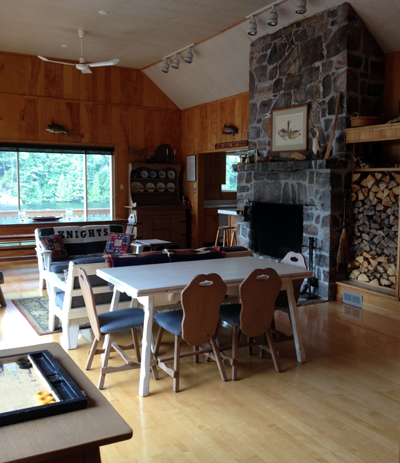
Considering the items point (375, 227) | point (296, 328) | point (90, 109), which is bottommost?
point (296, 328)

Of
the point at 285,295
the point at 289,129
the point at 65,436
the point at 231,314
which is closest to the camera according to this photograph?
the point at 65,436

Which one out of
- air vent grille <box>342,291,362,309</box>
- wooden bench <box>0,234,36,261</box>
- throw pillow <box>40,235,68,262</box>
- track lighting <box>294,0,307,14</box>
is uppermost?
track lighting <box>294,0,307,14</box>

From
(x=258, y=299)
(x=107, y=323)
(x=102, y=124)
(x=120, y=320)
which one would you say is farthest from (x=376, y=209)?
(x=102, y=124)

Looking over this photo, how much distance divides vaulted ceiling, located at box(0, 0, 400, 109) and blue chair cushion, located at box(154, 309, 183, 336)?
415cm

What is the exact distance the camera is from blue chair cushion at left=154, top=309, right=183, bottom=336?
11.0ft

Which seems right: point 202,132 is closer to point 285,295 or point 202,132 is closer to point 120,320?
point 285,295

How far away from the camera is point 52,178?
362 inches

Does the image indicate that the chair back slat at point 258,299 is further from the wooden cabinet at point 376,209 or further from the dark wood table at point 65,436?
the wooden cabinet at point 376,209

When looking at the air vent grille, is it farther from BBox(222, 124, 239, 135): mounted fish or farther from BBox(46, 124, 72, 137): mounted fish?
BBox(46, 124, 72, 137): mounted fish

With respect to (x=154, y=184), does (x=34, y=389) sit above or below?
below

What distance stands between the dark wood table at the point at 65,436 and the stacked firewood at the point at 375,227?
4724 mm

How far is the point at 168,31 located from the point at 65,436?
277 inches

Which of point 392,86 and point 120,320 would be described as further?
point 392,86

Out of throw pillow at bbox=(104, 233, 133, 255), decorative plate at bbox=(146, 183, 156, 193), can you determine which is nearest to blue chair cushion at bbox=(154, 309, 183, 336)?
throw pillow at bbox=(104, 233, 133, 255)
